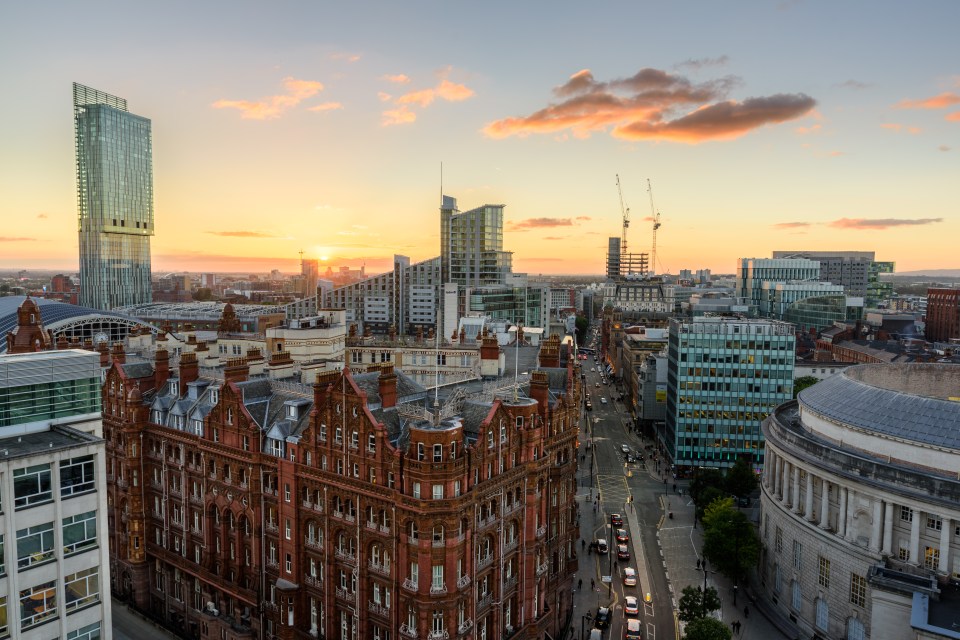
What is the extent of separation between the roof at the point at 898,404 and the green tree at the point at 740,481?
84.2 feet

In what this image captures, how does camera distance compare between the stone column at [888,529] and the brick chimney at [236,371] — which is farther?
the brick chimney at [236,371]

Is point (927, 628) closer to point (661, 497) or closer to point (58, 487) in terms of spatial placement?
point (661, 497)

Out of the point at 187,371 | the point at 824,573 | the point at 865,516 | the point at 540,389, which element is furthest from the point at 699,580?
the point at 187,371

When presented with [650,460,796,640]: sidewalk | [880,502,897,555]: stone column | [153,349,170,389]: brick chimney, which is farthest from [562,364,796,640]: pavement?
[153,349,170,389]: brick chimney

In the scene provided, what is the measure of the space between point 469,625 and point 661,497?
79010 mm

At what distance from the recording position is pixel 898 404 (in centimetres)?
8038

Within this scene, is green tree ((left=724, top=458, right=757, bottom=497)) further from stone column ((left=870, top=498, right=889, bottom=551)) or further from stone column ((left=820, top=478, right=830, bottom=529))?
stone column ((left=870, top=498, right=889, bottom=551))

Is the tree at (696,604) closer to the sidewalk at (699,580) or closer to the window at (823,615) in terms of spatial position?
the sidewalk at (699,580)

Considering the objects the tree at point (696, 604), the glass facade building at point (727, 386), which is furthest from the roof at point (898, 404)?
the tree at point (696, 604)

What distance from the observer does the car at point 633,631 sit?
3055 inches

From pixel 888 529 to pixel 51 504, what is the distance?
8601 centimetres

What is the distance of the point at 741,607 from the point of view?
88.9 metres

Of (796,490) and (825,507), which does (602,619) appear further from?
(825,507)

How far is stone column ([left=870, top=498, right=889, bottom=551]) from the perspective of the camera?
7344cm
